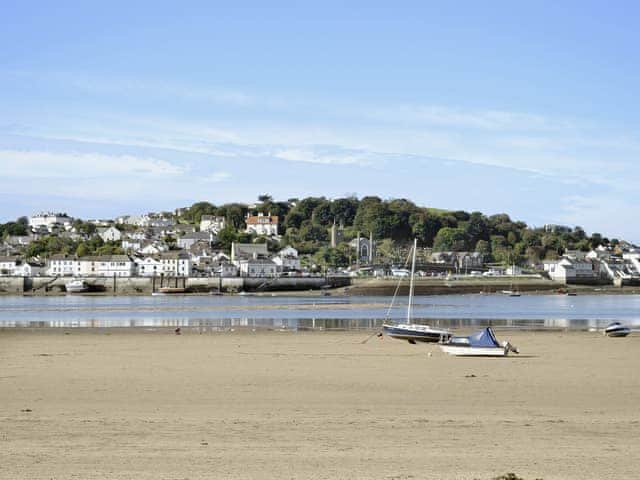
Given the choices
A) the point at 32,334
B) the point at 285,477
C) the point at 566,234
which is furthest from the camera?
the point at 566,234

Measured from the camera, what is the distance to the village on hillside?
114 metres

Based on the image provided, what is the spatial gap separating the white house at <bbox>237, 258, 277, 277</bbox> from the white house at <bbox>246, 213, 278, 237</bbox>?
186 ft

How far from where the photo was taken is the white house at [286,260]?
12126 centimetres

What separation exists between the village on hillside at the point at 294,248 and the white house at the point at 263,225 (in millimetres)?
234

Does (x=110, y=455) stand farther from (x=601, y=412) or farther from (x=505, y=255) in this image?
(x=505, y=255)

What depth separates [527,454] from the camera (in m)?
10.3

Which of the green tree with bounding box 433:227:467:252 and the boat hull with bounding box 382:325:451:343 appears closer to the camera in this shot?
the boat hull with bounding box 382:325:451:343

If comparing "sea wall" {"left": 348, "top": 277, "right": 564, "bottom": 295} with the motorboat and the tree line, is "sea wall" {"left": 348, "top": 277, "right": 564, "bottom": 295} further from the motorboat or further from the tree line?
the motorboat

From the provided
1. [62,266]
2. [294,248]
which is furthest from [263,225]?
[62,266]

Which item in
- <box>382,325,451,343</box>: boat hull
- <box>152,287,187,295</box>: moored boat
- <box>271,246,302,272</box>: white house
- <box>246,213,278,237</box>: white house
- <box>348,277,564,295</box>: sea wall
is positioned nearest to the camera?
<box>382,325,451,343</box>: boat hull

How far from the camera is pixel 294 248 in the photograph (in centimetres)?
15775

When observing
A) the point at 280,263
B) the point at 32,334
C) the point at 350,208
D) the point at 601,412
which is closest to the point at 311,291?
the point at 280,263

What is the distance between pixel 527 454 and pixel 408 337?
16955 mm

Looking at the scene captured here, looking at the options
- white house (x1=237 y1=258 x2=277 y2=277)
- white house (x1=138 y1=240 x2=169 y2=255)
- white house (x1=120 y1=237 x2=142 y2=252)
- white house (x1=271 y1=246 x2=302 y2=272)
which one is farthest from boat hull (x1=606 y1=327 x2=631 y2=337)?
white house (x1=120 y1=237 x2=142 y2=252)
